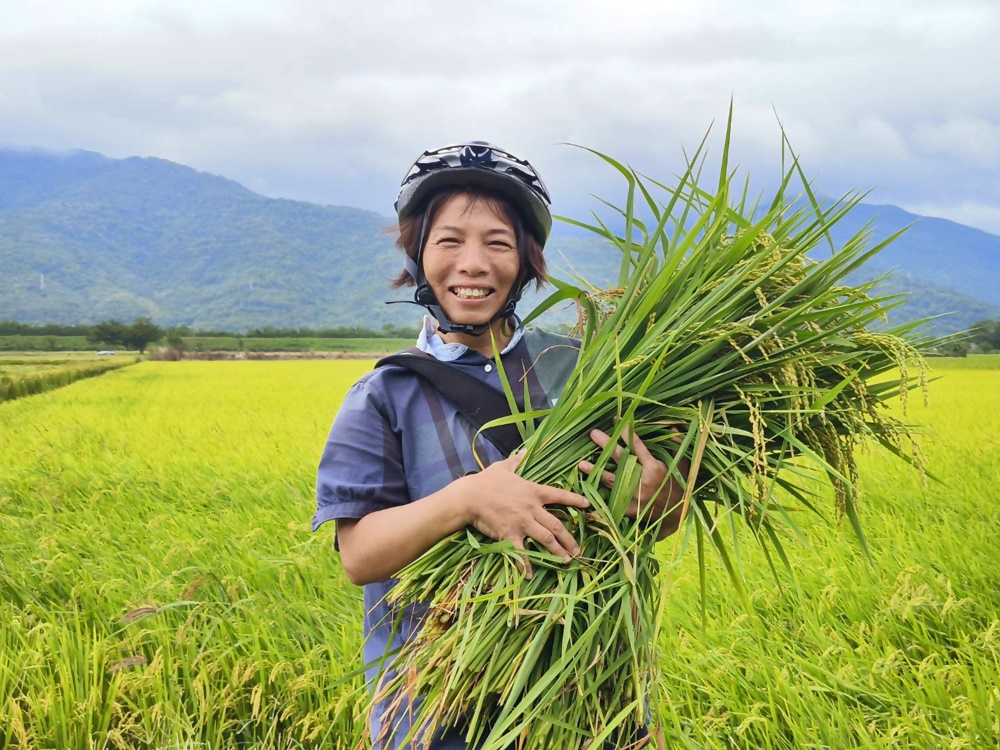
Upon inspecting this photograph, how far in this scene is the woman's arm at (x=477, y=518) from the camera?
128cm

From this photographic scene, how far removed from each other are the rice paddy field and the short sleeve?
21.6 inches

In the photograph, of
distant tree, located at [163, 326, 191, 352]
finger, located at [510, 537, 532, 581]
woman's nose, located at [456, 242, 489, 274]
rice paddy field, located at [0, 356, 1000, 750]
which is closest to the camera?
finger, located at [510, 537, 532, 581]

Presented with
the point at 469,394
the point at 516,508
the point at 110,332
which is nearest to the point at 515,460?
the point at 516,508

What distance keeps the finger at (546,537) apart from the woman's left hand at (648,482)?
143 millimetres

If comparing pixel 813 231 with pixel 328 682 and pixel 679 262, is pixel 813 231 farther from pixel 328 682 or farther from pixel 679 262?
pixel 328 682

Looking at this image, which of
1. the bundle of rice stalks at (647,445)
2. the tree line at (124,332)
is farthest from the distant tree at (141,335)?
the bundle of rice stalks at (647,445)

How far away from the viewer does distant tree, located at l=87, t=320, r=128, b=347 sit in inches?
1587

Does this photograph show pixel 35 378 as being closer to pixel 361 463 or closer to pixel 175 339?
pixel 361 463

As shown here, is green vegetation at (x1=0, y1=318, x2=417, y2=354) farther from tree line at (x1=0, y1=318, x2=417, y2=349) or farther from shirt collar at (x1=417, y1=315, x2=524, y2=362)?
shirt collar at (x1=417, y1=315, x2=524, y2=362)

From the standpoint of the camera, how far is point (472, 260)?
1.55m

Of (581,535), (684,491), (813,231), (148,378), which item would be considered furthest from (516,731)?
(148,378)

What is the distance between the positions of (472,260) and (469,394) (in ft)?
0.91

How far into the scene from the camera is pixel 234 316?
187750mm

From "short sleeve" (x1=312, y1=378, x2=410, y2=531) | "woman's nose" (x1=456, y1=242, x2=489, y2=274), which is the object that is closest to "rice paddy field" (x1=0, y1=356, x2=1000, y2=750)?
"short sleeve" (x1=312, y1=378, x2=410, y2=531)
